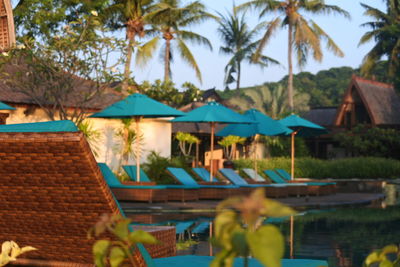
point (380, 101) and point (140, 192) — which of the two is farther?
point (380, 101)

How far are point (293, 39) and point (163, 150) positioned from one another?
18699mm

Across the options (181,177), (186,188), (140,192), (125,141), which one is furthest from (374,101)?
(140,192)

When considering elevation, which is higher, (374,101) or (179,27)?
(179,27)

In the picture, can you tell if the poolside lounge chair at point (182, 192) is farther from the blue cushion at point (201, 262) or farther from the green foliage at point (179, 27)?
the green foliage at point (179, 27)

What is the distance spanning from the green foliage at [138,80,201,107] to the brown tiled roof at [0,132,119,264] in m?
30.2

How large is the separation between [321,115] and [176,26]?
13.9 metres

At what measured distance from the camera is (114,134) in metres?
21.2

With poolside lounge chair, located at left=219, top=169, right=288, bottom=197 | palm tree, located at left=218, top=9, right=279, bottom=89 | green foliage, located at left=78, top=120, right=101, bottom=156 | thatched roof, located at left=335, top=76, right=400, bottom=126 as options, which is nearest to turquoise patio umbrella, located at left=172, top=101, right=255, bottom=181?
poolside lounge chair, located at left=219, top=169, right=288, bottom=197

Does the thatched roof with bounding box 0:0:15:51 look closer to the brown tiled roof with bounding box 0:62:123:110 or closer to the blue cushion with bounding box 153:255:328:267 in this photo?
the brown tiled roof with bounding box 0:62:123:110

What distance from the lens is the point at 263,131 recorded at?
1928 centimetres

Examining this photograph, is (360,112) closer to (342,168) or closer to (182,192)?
(342,168)

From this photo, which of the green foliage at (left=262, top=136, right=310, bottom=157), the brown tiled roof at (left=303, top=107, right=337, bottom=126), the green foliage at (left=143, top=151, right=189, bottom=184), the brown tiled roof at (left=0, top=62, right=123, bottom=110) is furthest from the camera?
the brown tiled roof at (left=303, top=107, right=337, bottom=126)

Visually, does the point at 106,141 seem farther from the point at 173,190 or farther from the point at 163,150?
the point at 173,190

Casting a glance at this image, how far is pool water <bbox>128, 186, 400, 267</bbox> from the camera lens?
7.66m
